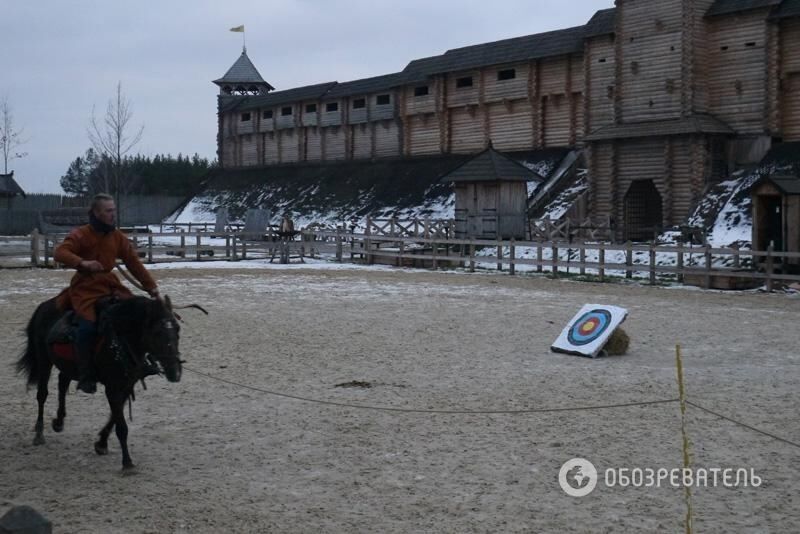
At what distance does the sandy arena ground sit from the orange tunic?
1.28 m

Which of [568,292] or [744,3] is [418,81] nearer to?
[744,3]

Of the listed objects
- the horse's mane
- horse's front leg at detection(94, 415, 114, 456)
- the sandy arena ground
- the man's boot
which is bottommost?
the sandy arena ground

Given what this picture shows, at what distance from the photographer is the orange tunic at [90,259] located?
7242 mm

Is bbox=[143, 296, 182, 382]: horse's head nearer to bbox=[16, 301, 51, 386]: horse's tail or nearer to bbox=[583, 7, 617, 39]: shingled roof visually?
bbox=[16, 301, 51, 386]: horse's tail

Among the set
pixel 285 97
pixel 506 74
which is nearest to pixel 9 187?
pixel 285 97

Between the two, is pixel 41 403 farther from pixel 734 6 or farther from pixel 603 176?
pixel 734 6

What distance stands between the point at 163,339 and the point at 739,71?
3229 centimetres

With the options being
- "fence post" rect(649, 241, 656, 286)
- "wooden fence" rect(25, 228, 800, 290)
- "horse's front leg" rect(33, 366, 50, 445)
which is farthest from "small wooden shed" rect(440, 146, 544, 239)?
"horse's front leg" rect(33, 366, 50, 445)

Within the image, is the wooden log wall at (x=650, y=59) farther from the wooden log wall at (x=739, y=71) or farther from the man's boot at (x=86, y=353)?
the man's boot at (x=86, y=353)

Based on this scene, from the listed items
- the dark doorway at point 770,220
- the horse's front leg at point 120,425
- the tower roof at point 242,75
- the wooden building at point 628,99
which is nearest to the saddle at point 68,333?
the horse's front leg at point 120,425

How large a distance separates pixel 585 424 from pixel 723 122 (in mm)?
28975

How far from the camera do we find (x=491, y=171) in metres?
35.7

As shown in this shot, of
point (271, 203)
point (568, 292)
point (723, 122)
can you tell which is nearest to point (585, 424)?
point (568, 292)

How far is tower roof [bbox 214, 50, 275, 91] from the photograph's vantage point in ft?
221
